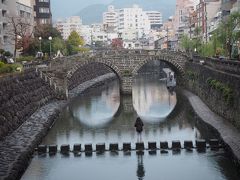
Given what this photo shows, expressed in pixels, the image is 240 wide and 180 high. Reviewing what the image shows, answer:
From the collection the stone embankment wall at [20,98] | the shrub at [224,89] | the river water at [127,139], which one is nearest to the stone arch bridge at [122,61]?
the river water at [127,139]

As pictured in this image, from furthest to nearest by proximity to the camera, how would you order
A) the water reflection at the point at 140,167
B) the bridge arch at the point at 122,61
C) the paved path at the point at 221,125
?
the bridge arch at the point at 122,61
the paved path at the point at 221,125
the water reflection at the point at 140,167

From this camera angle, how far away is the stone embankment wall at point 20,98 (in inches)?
1449

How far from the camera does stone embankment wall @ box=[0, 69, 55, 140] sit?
36.8 metres

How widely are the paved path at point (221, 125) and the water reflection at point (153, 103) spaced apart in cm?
356

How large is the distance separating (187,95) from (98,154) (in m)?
33.3

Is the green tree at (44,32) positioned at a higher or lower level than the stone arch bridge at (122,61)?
higher

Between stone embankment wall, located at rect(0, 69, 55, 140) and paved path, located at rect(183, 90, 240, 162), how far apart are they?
49.0 ft

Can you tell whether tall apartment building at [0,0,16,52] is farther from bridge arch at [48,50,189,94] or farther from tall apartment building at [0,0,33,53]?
bridge arch at [48,50,189,94]

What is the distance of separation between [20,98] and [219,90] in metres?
17.6

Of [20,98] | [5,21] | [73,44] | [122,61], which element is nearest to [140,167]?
[20,98]

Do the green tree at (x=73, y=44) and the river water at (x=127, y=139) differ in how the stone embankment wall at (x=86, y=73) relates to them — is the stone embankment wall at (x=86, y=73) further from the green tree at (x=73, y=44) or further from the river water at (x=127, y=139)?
the river water at (x=127, y=139)

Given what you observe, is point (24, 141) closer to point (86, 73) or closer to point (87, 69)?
point (86, 73)

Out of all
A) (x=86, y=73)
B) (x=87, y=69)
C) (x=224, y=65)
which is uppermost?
(x=224, y=65)

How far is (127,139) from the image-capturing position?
37875mm
